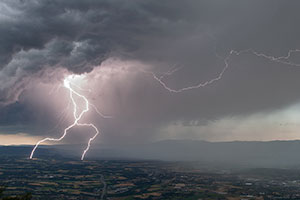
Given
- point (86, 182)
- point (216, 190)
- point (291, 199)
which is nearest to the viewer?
point (291, 199)

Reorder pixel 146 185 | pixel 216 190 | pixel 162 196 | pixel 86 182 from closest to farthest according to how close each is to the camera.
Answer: pixel 162 196 → pixel 216 190 → pixel 146 185 → pixel 86 182

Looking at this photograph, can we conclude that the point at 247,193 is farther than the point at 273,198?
Yes

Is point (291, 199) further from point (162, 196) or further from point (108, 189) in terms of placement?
point (108, 189)

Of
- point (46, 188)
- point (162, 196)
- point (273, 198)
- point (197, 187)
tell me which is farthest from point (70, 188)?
point (273, 198)

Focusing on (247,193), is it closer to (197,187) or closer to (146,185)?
(197,187)

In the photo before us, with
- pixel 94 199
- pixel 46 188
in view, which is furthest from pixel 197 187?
pixel 46 188

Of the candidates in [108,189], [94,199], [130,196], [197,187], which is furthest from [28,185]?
[197,187]

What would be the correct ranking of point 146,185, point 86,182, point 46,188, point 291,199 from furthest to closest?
point 86,182
point 146,185
point 46,188
point 291,199

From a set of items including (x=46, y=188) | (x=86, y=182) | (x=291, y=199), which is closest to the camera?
(x=291, y=199)

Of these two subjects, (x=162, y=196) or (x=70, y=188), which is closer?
(x=162, y=196)
